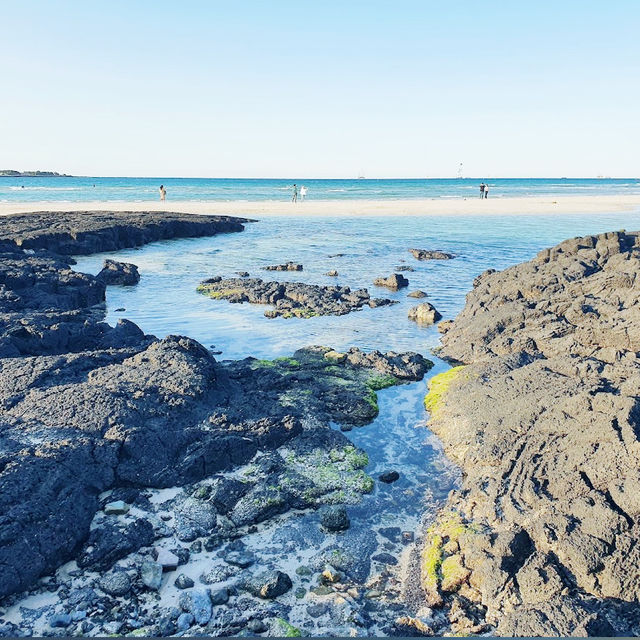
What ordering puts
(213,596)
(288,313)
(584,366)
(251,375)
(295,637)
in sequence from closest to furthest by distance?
(295,637), (213,596), (584,366), (251,375), (288,313)

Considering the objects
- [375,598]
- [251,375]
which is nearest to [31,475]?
[375,598]

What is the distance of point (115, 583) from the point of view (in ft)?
19.4

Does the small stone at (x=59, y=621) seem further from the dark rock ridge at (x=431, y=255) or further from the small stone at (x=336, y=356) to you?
the dark rock ridge at (x=431, y=255)

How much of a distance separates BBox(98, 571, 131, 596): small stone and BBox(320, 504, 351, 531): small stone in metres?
2.45

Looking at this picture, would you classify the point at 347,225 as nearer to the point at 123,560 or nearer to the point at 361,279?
the point at 361,279

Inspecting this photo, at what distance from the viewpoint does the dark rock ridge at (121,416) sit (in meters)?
6.40

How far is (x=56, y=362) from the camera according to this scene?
1003 cm

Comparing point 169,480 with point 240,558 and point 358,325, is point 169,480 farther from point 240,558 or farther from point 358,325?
point 358,325

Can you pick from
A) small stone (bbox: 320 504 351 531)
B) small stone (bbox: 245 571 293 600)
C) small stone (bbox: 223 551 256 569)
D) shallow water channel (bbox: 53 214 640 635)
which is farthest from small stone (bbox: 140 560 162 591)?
small stone (bbox: 320 504 351 531)

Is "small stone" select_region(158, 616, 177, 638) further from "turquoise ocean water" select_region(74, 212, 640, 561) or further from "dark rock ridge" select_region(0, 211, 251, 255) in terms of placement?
"dark rock ridge" select_region(0, 211, 251, 255)

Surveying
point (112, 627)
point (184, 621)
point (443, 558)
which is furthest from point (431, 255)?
point (112, 627)

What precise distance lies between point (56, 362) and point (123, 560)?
4925 mm

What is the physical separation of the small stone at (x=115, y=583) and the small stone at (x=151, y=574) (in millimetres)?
167

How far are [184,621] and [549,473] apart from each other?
493 centimetres
